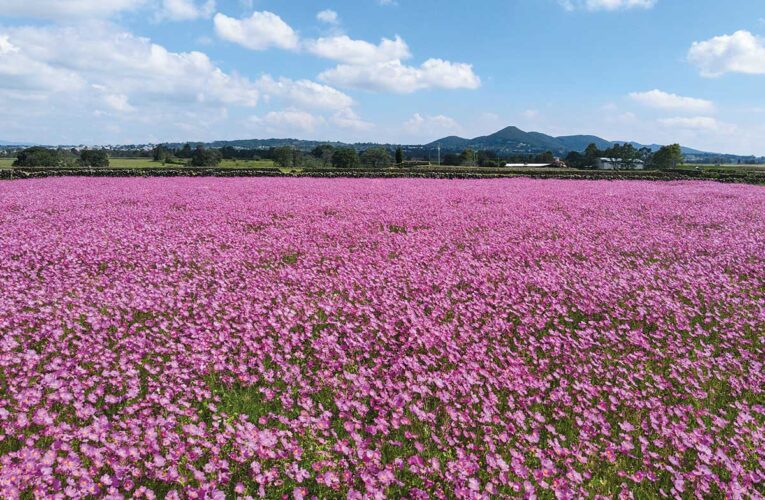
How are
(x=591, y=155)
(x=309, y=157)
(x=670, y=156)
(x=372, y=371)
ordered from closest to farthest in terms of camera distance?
(x=372, y=371) → (x=670, y=156) → (x=309, y=157) → (x=591, y=155)

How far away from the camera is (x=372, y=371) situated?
4766 mm

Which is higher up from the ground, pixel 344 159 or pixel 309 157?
pixel 309 157

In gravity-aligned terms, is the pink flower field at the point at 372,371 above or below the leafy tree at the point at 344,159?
below

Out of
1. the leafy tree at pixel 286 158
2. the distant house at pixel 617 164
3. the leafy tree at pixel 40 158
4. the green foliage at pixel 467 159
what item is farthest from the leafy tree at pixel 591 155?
the leafy tree at pixel 40 158

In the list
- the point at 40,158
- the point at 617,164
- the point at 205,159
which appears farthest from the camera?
the point at 617,164

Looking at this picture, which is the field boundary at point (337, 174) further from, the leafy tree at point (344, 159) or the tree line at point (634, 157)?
the tree line at point (634, 157)

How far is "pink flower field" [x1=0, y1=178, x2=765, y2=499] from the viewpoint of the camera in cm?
335

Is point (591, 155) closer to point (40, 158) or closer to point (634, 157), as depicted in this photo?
point (634, 157)

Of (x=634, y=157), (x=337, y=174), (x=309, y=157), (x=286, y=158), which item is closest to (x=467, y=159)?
(x=634, y=157)

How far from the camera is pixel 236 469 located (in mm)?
3258

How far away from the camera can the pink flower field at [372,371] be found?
3346 millimetres

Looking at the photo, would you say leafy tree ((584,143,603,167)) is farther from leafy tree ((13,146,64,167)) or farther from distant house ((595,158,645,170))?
leafy tree ((13,146,64,167))

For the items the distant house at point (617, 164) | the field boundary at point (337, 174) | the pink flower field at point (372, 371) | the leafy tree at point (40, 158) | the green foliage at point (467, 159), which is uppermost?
the green foliage at point (467, 159)

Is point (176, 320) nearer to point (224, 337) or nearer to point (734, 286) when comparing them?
point (224, 337)
